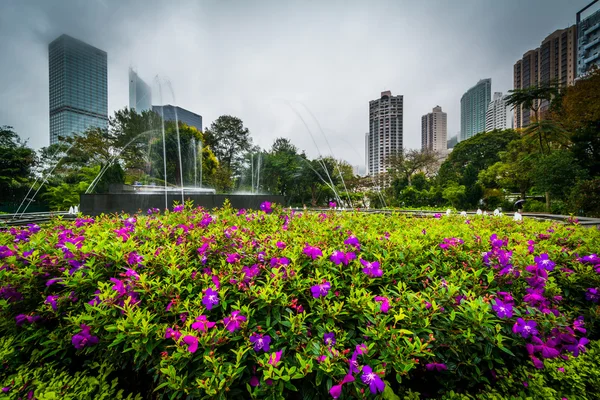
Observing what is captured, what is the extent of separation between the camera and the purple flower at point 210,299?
1.24 metres

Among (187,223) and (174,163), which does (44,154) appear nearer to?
(174,163)

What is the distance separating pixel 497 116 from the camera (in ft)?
171

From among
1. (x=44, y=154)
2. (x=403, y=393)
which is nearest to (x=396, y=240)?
(x=403, y=393)

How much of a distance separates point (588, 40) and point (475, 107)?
41499 mm

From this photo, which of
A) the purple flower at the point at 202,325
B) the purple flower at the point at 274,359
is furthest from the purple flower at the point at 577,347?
the purple flower at the point at 202,325

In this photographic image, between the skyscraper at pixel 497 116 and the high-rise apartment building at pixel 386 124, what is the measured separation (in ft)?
78.4

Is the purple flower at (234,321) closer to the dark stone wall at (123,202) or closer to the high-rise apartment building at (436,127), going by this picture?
the dark stone wall at (123,202)

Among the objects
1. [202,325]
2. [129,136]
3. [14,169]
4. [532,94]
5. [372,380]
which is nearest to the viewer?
[372,380]

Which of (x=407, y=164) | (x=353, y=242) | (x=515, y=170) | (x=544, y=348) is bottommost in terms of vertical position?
(x=544, y=348)

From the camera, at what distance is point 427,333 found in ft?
4.07

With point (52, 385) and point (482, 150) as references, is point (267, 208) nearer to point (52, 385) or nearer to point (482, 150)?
point (52, 385)

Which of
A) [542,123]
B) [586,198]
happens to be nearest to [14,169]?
[586,198]

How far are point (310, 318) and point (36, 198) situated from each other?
30.6 meters

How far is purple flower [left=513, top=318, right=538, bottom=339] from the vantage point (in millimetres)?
1256
